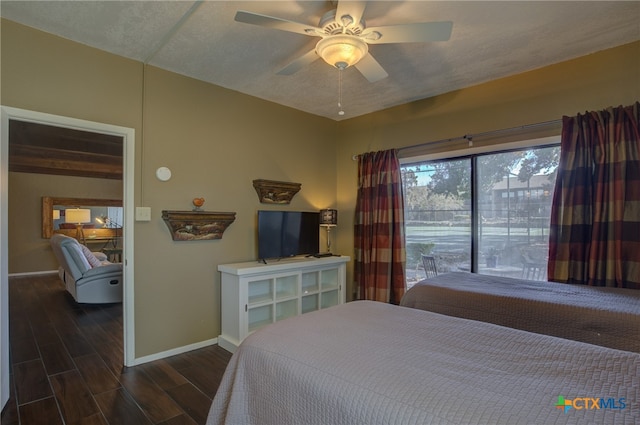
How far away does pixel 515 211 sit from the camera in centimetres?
305

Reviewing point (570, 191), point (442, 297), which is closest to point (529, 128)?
point (570, 191)

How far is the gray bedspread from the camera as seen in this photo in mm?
1728

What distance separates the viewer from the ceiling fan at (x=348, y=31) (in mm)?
1629

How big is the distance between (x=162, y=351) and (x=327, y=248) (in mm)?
2198

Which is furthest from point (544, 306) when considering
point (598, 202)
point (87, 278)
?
point (87, 278)

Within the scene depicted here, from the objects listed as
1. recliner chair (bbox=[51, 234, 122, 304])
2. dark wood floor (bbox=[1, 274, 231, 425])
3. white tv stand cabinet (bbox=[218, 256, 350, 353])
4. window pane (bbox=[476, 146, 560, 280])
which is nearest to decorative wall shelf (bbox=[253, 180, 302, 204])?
white tv stand cabinet (bbox=[218, 256, 350, 353])

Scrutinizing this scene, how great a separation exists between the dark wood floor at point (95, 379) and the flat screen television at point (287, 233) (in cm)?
109

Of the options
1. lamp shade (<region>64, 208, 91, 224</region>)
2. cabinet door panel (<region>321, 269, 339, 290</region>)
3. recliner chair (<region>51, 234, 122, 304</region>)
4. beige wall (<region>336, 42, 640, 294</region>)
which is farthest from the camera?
lamp shade (<region>64, 208, 91, 224</region>)

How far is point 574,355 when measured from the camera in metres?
1.18

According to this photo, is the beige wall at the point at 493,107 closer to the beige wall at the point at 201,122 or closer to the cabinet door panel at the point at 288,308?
the beige wall at the point at 201,122

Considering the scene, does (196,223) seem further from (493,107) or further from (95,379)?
(493,107)

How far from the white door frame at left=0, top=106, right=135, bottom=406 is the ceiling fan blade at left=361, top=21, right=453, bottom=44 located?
209 centimetres

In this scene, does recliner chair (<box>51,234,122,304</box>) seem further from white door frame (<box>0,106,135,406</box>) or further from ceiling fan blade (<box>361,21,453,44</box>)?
ceiling fan blade (<box>361,21,453,44</box>)

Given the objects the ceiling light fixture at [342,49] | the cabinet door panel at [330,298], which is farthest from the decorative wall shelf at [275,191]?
the ceiling light fixture at [342,49]
